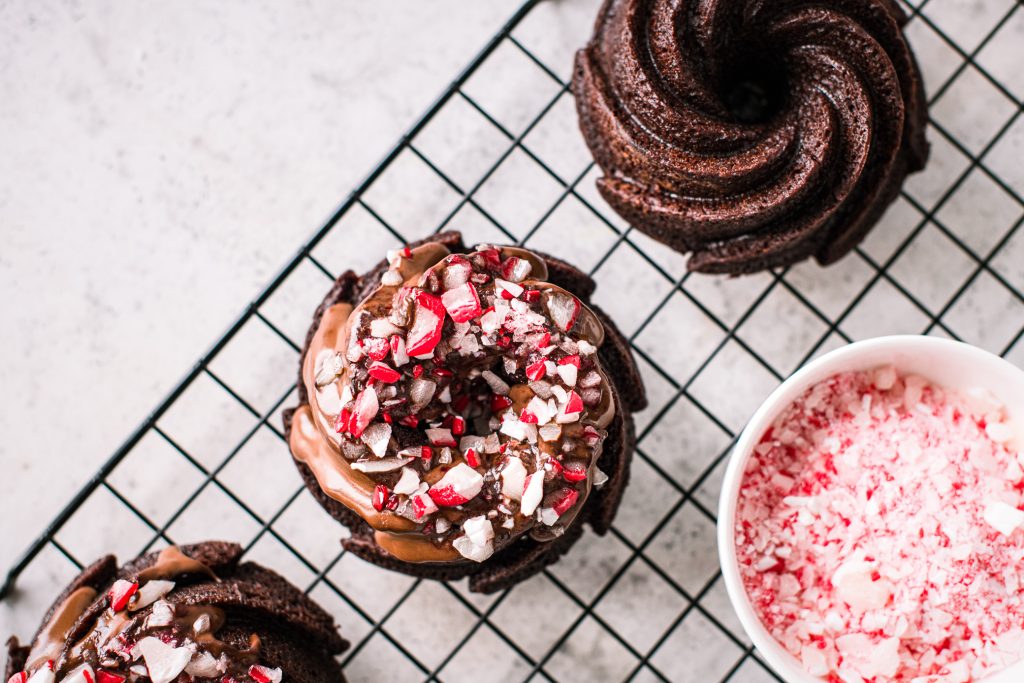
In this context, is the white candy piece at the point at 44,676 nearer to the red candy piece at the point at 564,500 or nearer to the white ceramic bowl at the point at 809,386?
the red candy piece at the point at 564,500

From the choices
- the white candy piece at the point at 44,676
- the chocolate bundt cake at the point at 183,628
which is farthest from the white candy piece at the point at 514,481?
the white candy piece at the point at 44,676

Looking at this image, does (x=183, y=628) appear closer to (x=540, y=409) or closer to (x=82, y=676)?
(x=82, y=676)

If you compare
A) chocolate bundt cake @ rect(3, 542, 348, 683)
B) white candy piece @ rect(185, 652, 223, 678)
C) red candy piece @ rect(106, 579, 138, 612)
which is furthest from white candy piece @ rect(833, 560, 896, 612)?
red candy piece @ rect(106, 579, 138, 612)

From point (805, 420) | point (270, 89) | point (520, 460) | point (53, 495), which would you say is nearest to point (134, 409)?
point (53, 495)

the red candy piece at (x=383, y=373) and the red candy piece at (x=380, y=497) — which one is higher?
the red candy piece at (x=383, y=373)

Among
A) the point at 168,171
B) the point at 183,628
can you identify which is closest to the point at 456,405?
the point at 183,628

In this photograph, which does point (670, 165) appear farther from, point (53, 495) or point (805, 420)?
point (53, 495)
